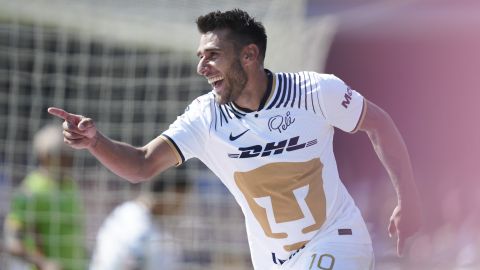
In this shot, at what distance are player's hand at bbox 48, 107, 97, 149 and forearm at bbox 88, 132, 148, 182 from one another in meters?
0.07

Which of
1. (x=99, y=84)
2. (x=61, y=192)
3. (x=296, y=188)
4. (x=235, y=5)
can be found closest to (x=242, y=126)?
(x=296, y=188)

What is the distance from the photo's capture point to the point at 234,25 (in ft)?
16.9

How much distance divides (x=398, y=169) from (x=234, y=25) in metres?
1.24

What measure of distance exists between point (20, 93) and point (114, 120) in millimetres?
1155

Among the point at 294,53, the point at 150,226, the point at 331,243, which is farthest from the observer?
the point at 294,53

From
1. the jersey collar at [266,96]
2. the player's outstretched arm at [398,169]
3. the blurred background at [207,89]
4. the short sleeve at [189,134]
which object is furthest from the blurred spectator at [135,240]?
the player's outstretched arm at [398,169]

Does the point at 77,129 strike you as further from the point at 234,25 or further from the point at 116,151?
the point at 234,25

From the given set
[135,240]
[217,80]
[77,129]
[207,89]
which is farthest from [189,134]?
[207,89]

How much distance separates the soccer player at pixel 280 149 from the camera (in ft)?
16.4

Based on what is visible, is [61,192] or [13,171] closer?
[61,192]

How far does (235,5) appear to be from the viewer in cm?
966

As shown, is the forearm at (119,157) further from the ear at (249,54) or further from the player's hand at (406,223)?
the player's hand at (406,223)

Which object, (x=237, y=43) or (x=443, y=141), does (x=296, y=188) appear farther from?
(x=443, y=141)

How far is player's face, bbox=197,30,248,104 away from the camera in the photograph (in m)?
4.99
